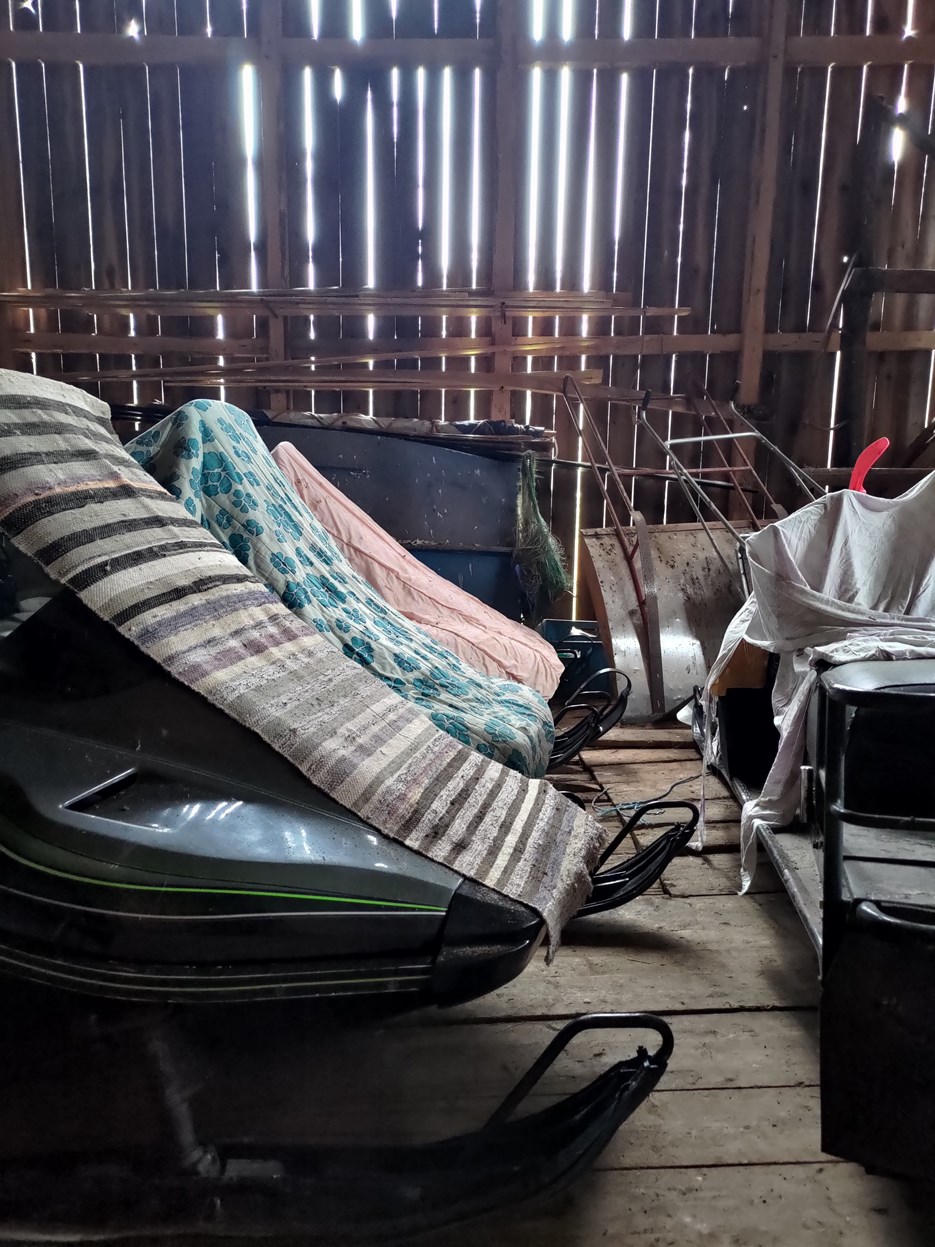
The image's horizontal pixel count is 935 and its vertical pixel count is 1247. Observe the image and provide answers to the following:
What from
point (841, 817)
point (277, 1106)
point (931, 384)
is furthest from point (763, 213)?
point (277, 1106)

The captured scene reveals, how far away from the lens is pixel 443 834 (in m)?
1.22

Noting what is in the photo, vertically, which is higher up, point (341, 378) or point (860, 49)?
point (860, 49)

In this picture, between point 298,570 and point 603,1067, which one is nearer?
point 603,1067

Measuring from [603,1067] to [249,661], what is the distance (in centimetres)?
95

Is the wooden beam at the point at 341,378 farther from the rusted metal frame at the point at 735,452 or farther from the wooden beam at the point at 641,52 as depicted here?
the wooden beam at the point at 641,52

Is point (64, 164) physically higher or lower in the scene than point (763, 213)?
higher

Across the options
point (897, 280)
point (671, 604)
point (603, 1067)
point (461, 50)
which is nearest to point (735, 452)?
point (897, 280)

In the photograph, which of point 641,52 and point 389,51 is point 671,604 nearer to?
point 641,52

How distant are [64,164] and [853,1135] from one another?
563 centimetres

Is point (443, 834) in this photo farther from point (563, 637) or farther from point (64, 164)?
point (64, 164)

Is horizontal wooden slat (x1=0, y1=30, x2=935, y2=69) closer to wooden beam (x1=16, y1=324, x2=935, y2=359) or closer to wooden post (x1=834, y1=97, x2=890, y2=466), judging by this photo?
wooden post (x1=834, y1=97, x2=890, y2=466)

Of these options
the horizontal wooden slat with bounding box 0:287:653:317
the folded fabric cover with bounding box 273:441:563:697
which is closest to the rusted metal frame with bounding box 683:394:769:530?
the horizontal wooden slat with bounding box 0:287:653:317

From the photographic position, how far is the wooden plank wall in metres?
4.54

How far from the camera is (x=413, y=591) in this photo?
305cm
